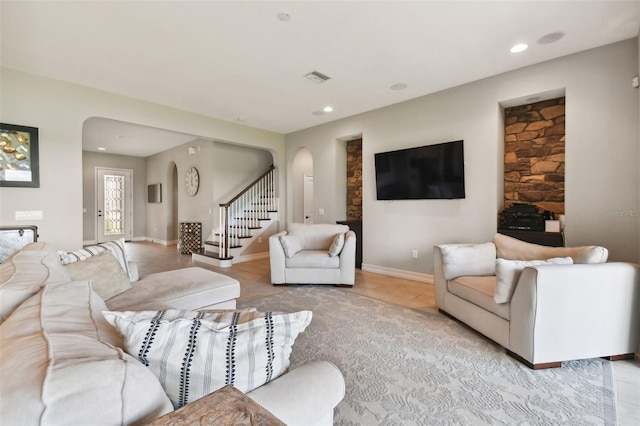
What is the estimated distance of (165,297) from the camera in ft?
7.02

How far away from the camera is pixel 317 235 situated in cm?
453

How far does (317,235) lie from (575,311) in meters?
3.14

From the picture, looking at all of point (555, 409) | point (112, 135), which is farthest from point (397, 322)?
point (112, 135)

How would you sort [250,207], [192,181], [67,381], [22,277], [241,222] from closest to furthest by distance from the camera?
[67,381] < [22,277] < [241,222] < [250,207] < [192,181]

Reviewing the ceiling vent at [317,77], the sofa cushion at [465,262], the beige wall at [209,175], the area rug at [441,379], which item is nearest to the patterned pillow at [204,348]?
the area rug at [441,379]

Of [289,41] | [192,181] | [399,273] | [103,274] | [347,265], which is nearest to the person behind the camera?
[103,274]

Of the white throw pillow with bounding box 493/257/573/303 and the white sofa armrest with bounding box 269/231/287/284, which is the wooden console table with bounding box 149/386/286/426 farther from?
the white sofa armrest with bounding box 269/231/287/284

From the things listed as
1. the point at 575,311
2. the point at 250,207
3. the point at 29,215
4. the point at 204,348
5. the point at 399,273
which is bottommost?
the point at 399,273

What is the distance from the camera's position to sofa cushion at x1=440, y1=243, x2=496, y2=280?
112 inches

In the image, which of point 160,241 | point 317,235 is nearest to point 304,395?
point 317,235

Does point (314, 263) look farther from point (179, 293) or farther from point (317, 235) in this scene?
point (179, 293)

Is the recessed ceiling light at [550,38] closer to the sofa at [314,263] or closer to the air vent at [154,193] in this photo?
the sofa at [314,263]

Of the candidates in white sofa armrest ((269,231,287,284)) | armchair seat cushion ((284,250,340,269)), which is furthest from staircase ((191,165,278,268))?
armchair seat cushion ((284,250,340,269))

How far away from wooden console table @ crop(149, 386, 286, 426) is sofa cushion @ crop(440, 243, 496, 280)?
105 inches
